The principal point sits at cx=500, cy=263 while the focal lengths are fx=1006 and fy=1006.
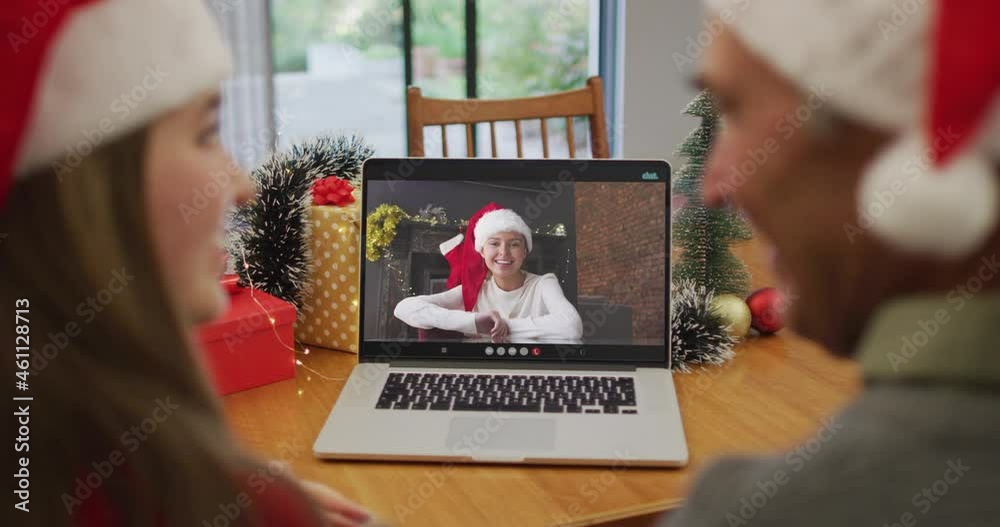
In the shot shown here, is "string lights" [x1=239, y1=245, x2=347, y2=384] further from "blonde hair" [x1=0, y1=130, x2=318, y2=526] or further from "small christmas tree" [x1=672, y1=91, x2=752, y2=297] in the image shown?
"blonde hair" [x1=0, y1=130, x2=318, y2=526]

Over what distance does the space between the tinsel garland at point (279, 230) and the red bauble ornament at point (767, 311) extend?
63 cm

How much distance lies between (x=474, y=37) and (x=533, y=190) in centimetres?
291

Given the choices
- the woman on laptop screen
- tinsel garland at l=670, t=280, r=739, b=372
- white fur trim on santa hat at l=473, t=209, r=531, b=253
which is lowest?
tinsel garland at l=670, t=280, r=739, b=372

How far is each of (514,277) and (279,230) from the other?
0.34m

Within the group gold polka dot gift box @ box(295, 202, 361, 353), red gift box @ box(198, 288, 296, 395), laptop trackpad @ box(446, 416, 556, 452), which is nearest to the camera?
laptop trackpad @ box(446, 416, 556, 452)

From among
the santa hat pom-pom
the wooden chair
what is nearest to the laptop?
the wooden chair

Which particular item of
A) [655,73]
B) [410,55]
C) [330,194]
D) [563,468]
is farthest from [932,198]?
[655,73]

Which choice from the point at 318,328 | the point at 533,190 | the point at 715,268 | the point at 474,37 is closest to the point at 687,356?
the point at 715,268

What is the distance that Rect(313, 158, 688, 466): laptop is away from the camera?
1270 mm

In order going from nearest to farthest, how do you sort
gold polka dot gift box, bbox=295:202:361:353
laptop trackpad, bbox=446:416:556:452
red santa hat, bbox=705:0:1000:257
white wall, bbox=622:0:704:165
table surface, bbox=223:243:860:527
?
red santa hat, bbox=705:0:1000:257 → table surface, bbox=223:243:860:527 → laptop trackpad, bbox=446:416:556:452 → gold polka dot gift box, bbox=295:202:361:353 → white wall, bbox=622:0:704:165

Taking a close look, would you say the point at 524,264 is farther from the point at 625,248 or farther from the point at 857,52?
the point at 857,52

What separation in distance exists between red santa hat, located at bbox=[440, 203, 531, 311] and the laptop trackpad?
0.63 ft

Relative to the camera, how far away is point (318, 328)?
4.57 ft

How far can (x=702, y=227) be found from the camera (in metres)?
1.42
